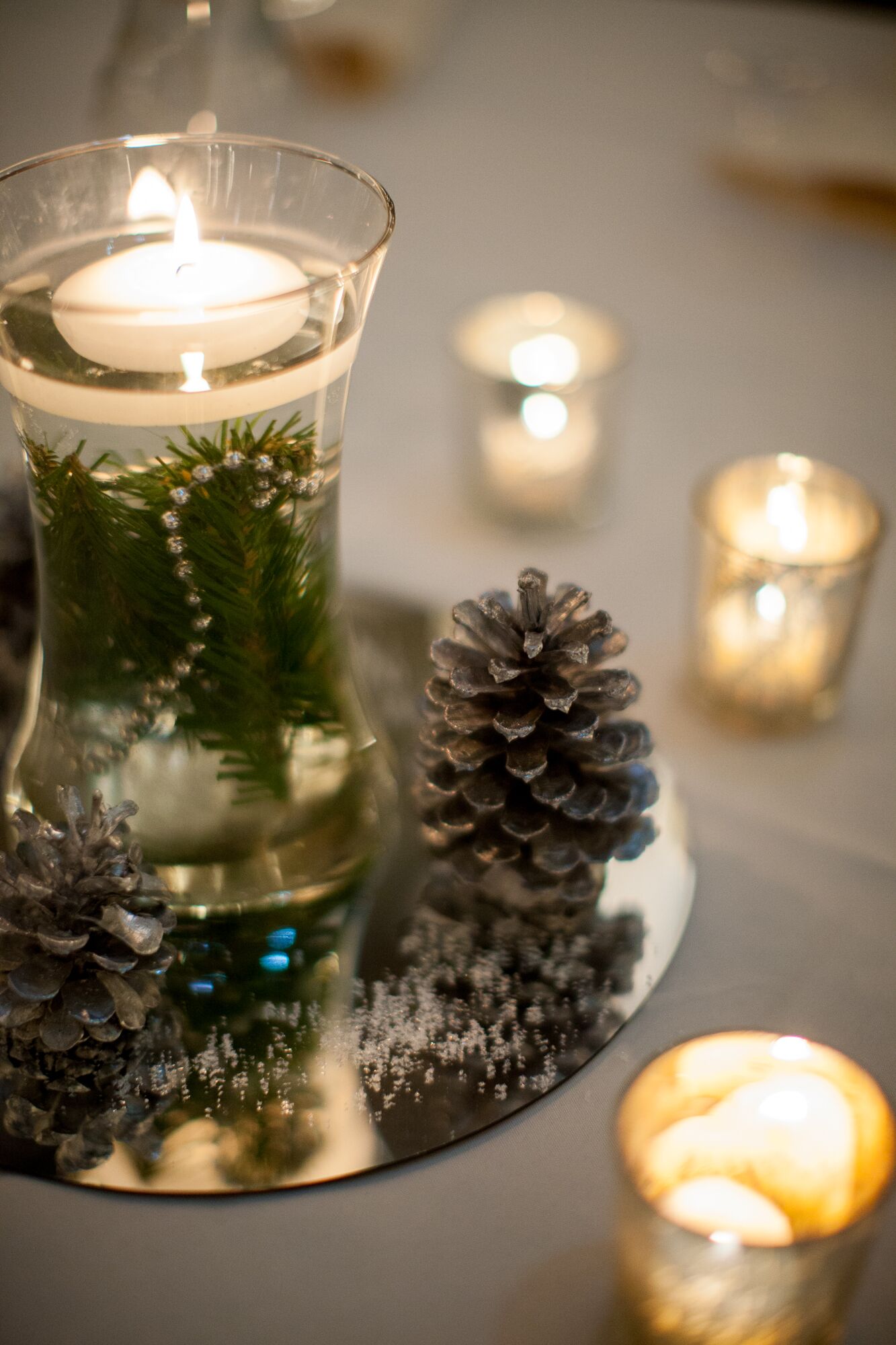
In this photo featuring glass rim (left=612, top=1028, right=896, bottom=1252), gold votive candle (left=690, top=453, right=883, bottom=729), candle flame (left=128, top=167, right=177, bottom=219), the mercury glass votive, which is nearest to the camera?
glass rim (left=612, top=1028, right=896, bottom=1252)

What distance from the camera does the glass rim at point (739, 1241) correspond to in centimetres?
24

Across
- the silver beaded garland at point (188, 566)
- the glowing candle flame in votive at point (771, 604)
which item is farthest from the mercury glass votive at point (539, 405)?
the silver beaded garland at point (188, 566)

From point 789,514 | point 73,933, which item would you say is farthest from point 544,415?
point 73,933

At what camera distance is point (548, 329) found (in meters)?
0.64

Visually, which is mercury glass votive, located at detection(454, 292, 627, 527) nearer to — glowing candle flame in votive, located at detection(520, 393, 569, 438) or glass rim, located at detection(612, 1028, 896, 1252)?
glowing candle flame in votive, located at detection(520, 393, 569, 438)

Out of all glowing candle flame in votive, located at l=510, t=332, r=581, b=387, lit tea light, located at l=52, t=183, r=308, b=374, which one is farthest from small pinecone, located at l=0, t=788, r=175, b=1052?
glowing candle flame in votive, located at l=510, t=332, r=581, b=387

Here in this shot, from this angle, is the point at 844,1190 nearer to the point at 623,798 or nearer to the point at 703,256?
the point at 623,798

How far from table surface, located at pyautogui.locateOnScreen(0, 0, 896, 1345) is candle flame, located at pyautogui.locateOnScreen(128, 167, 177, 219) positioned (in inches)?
8.6

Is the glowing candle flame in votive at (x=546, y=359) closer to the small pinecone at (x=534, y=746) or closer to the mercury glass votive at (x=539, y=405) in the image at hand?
the mercury glass votive at (x=539, y=405)

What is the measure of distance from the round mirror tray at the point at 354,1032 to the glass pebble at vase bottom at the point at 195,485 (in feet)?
0.07

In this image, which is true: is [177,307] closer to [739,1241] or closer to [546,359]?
[739,1241]

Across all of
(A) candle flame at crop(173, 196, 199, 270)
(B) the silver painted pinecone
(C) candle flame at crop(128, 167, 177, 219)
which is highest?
(C) candle flame at crop(128, 167, 177, 219)

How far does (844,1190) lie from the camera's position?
28 centimetres

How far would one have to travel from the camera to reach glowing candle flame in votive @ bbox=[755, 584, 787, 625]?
464 millimetres
